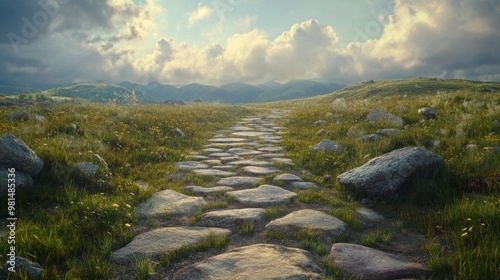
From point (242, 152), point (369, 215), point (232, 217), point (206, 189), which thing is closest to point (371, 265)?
point (369, 215)

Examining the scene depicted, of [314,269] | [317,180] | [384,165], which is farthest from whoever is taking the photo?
[317,180]

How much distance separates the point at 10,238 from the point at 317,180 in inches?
190

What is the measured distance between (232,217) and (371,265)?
6.34 ft

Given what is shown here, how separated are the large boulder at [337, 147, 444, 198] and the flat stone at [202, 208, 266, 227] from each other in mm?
1705

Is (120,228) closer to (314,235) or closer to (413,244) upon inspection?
(314,235)

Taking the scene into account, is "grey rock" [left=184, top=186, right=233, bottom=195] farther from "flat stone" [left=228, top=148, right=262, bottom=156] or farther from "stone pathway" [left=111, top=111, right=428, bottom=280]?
"flat stone" [left=228, top=148, right=262, bottom=156]

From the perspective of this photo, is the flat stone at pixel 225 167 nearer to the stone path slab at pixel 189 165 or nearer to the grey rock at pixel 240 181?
the stone path slab at pixel 189 165

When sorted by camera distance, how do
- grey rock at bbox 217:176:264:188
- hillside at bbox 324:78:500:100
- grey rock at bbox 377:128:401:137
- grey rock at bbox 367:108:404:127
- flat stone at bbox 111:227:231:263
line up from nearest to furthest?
flat stone at bbox 111:227:231:263
grey rock at bbox 217:176:264:188
grey rock at bbox 377:128:401:137
grey rock at bbox 367:108:404:127
hillside at bbox 324:78:500:100

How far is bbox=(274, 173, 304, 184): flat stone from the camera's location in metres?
6.30

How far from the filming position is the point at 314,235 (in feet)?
12.1

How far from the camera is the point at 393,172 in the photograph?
16.2 ft

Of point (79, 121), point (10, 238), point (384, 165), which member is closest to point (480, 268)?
point (384, 165)

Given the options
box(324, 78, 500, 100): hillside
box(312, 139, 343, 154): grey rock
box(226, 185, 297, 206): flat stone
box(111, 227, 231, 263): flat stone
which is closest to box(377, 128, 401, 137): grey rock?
box(312, 139, 343, 154): grey rock

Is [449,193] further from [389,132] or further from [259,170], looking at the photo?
[389,132]
